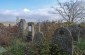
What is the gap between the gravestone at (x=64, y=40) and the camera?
9.91m

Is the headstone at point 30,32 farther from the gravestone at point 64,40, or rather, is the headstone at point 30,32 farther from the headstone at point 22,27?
the gravestone at point 64,40

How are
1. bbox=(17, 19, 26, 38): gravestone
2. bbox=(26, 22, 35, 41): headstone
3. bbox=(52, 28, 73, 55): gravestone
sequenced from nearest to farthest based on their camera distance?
bbox=(52, 28, 73, 55): gravestone, bbox=(17, 19, 26, 38): gravestone, bbox=(26, 22, 35, 41): headstone

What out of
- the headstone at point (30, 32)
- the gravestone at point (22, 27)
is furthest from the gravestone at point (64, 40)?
the headstone at point (30, 32)

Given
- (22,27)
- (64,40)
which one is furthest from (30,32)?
(64,40)

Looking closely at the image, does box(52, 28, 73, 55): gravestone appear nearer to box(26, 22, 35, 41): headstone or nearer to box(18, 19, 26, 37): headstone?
box(18, 19, 26, 37): headstone

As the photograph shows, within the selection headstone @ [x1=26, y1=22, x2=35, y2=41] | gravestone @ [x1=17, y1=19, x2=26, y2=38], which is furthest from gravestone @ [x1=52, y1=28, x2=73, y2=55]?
headstone @ [x1=26, y1=22, x2=35, y2=41]

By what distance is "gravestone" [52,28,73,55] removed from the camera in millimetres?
9906

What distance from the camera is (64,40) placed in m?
10.3

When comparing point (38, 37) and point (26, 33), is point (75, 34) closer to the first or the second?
point (38, 37)

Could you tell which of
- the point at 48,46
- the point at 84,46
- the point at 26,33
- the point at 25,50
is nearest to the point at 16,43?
the point at 25,50

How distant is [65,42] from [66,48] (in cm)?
28

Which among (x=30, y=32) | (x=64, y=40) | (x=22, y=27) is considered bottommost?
(x=64, y=40)

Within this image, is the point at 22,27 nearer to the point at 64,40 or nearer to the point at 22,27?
the point at 22,27

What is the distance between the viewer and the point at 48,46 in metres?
10.3
